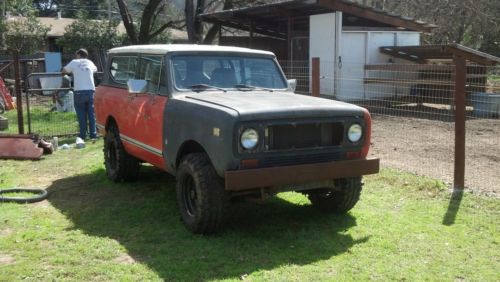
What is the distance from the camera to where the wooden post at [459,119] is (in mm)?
6559

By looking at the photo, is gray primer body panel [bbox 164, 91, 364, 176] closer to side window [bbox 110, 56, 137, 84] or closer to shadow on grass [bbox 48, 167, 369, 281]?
shadow on grass [bbox 48, 167, 369, 281]

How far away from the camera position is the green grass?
12555mm

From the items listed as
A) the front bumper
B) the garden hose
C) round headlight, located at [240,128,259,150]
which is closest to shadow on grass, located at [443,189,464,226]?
the front bumper

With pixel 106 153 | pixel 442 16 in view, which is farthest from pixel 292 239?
pixel 442 16

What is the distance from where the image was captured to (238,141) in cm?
478

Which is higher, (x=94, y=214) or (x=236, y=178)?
(x=236, y=178)

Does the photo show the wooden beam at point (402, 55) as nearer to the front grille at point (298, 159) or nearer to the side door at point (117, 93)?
the side door at point (117, 93)

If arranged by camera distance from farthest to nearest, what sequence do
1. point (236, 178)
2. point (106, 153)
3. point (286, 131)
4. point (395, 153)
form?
point (395, 153), point (106, 153), point (286, 131), point (236, 178)

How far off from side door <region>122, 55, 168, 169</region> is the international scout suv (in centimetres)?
1

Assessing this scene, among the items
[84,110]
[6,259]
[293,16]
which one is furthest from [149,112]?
[293,16]

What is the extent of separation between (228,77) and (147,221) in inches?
70.0

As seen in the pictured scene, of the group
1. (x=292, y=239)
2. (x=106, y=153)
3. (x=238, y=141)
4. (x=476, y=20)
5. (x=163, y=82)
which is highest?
(x=476, y=20)

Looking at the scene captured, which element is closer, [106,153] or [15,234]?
Result: [15,234]

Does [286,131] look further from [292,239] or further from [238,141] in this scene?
[292,239]
